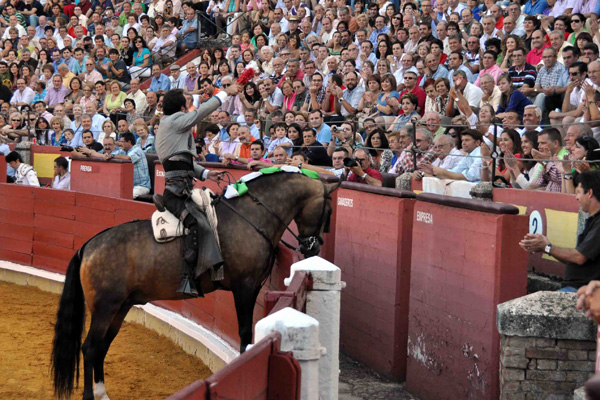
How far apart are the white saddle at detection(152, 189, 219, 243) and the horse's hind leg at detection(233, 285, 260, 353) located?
0.51 meters

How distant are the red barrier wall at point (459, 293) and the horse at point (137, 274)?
4.14ft

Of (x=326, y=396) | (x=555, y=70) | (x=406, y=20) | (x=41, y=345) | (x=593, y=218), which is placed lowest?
(x=41, y=345)

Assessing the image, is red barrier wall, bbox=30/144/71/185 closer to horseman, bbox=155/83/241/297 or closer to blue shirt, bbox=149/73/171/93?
blue shirt, bbox=149/73/171/93

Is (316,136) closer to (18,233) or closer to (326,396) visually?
(18,233)

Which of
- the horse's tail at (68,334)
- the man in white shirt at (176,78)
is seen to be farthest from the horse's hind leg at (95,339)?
the man in white shirt at (176,78)

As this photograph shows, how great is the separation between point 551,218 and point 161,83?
12258 mm

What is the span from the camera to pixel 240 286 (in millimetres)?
6930

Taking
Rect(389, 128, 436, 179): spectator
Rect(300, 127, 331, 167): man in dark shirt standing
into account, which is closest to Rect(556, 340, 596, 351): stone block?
Rect(389, 128, 436, 179): spectator

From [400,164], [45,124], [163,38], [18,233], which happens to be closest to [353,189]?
[400,164]

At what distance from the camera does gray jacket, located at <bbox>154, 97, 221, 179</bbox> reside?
6.60m

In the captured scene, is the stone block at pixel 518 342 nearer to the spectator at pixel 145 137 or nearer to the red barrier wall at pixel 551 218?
the red barrier wall at pixel 551 218

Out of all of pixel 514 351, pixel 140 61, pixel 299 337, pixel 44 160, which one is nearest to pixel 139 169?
pixel 44 160

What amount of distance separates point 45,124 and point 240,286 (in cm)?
1155

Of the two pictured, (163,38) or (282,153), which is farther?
(163,38)
